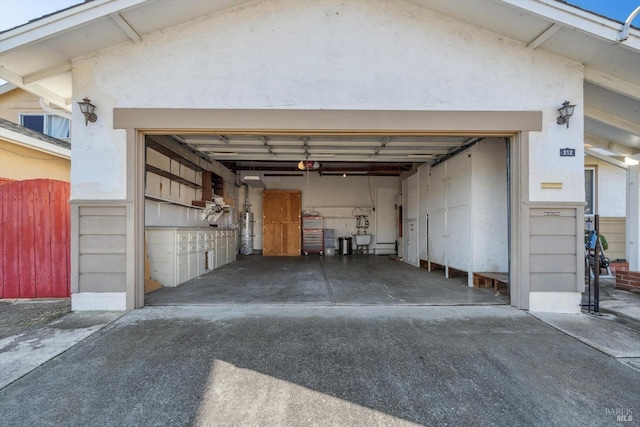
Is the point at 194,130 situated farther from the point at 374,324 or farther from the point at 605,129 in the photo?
the point at 605,129

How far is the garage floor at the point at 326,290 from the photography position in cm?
439

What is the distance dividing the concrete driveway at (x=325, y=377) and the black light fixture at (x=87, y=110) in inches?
100

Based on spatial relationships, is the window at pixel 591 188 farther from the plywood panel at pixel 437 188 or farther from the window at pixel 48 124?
the window at pixel 48 124

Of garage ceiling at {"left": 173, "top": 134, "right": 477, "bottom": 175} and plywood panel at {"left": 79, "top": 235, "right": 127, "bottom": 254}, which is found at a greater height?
garage ceiling at {"left": 173, "top": 134, "right": 477, "bottom": 175}

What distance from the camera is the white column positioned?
18.1 ft

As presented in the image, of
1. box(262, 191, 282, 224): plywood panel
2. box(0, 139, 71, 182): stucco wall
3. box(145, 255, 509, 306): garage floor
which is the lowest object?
box(145, 255, 509, 306): garage floor

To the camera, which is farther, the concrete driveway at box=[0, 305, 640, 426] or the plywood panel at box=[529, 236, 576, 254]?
the plywood panel at box=[529, 236, 576, 254]

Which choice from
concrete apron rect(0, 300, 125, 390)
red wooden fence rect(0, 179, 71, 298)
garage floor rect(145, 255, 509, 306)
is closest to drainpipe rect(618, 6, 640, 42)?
garage floor rect(145, 255, 509, 306)

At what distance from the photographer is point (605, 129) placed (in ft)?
17.1

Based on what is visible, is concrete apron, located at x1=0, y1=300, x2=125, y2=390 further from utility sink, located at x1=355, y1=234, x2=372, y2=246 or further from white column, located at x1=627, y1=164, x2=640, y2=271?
utility sink, located at x1=355, y1=234, x2=372, y2=246

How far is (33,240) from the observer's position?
14.4 ft

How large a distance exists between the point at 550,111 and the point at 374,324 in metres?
3.61

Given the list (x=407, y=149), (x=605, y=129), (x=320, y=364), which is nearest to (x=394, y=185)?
(x=407, y=149)

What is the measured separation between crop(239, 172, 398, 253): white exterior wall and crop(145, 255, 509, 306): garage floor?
5714 mm
